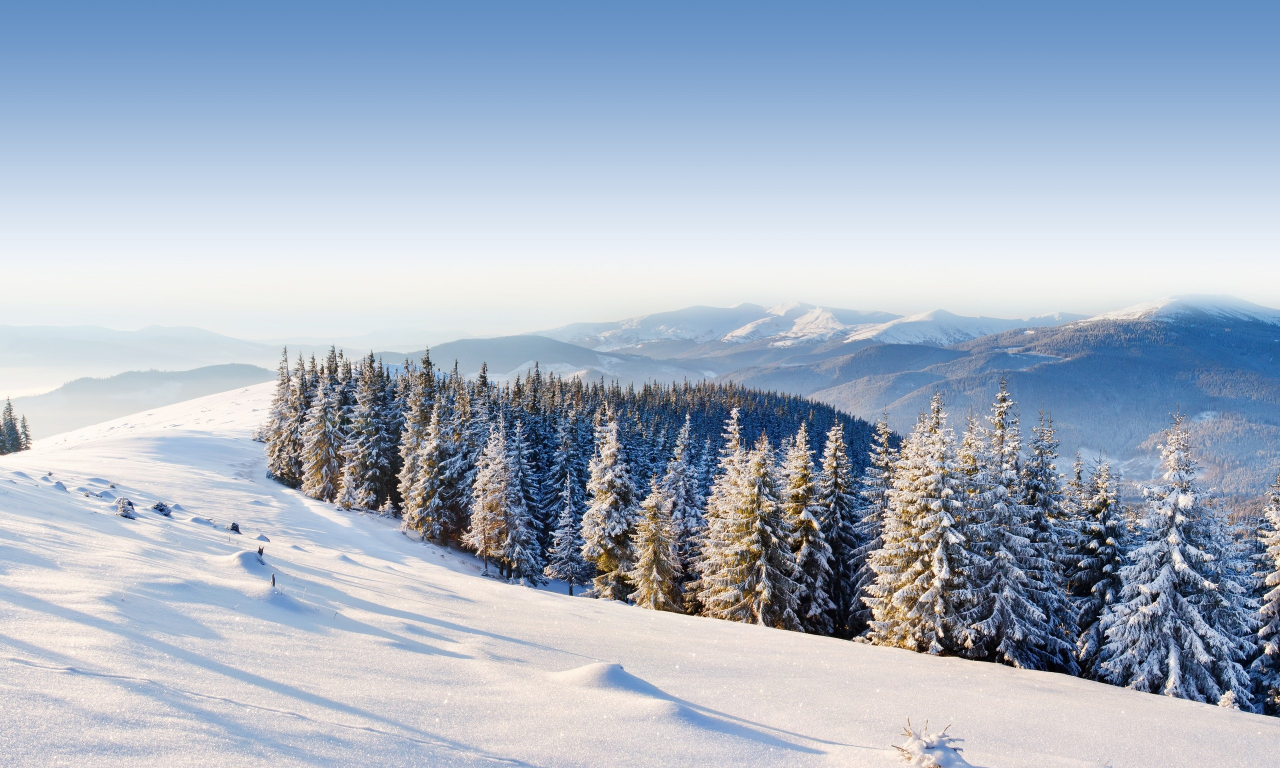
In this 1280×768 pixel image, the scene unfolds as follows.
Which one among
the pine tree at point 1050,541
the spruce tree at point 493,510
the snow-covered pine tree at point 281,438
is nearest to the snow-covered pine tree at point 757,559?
the pine tree at point 1050,541

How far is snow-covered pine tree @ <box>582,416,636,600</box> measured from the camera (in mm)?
35594

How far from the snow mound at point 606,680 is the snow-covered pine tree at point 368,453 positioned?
4401cm

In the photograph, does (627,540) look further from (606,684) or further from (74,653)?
(74,653)

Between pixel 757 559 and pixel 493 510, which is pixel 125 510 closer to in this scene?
pixel 493 510

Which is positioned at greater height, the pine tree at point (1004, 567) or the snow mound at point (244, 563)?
the snow mound at point (244, 563)

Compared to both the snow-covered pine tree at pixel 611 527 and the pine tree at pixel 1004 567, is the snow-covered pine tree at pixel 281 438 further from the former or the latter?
the pine tree at pixel 1004 567

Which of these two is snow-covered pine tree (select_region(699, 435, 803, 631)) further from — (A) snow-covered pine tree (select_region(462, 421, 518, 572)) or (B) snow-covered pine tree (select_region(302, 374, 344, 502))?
(B) snow-covered pine tree (select_region(302, 374, 344, 502))

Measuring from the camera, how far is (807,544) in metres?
29.5

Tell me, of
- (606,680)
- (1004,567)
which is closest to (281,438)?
(606,680)

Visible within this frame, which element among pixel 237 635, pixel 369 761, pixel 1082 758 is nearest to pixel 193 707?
pixel 369 761

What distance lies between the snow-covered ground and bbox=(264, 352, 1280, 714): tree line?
5.65 meters

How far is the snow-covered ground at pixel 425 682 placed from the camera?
5.93 m

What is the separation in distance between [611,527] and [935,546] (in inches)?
750

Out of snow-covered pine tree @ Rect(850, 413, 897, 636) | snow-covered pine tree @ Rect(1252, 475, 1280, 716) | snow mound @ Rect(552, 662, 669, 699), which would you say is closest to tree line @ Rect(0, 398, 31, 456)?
snow-covered pine tree @ Rect(850, 413, 897, 636)
